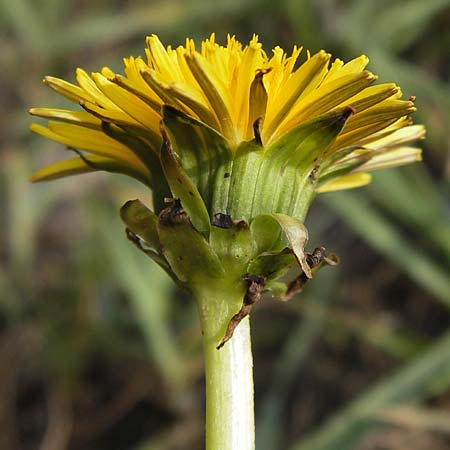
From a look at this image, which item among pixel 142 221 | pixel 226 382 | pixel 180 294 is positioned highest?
pixel 180 294

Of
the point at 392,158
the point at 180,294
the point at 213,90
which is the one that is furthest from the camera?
the point at 180,294

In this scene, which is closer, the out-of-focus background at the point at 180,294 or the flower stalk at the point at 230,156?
the flower stalk at the point at 230,156

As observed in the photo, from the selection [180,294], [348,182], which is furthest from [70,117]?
[180,294]

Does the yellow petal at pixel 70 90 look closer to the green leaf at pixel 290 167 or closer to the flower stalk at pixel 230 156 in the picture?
the flower stalk at pixel 230 156

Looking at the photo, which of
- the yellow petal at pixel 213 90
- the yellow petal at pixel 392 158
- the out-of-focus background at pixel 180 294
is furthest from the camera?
the out-of-focus background at pixel 180 294

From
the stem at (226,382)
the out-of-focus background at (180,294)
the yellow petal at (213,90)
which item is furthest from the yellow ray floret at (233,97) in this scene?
the out-of-focus background at (180,294)

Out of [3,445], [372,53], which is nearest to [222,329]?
[372,53]

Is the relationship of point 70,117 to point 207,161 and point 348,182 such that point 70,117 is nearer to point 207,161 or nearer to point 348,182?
point 207,161
